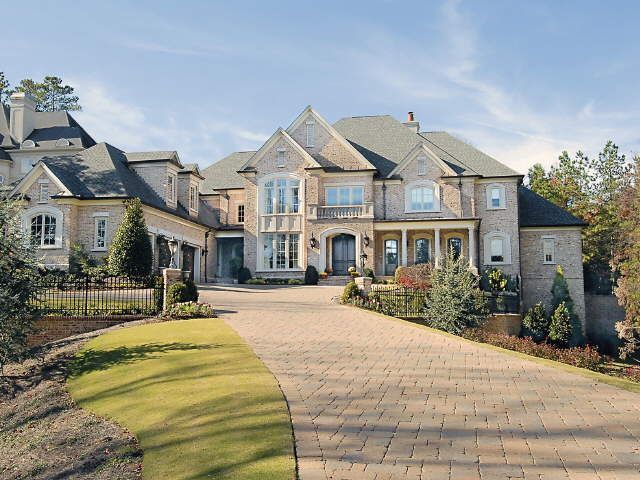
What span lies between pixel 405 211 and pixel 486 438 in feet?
96.7

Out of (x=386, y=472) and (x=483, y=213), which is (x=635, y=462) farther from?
(x=483, y=213)

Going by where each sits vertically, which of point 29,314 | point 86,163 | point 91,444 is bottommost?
point 91,444

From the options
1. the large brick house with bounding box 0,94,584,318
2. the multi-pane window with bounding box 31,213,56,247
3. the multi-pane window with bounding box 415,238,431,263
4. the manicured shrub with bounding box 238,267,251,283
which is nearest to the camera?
the multi-pane window with bounding box 31,213,56,247

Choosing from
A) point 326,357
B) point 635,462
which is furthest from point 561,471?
point 326,357

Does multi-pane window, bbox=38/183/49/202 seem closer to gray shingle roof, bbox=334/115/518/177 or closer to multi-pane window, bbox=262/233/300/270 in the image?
multi-pane window, bbox=262/233/300/270

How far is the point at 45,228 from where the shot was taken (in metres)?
30.4

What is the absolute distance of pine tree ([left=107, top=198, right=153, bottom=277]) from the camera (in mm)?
28297

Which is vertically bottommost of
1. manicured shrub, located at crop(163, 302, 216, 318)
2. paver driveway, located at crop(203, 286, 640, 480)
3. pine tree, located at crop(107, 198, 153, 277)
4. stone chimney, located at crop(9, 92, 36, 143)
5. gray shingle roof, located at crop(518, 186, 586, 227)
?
paver driveway, located at crop(203, 286, 640, 480)

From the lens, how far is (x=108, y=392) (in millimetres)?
10398

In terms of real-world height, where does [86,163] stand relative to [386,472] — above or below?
above

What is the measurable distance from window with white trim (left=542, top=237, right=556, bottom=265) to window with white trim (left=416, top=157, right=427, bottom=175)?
8.21 metres

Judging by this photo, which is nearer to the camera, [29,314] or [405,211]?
[29,314]

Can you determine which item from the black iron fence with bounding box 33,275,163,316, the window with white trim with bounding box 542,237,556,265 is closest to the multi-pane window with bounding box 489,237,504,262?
the window with white trim with bounding box 542,237,556,265

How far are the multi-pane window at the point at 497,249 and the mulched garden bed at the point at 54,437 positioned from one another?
2797cm
